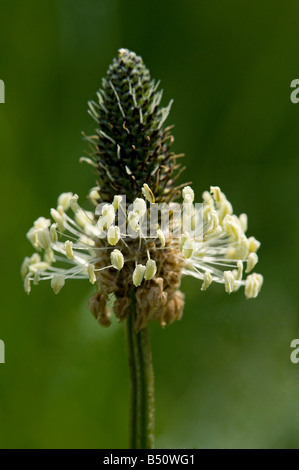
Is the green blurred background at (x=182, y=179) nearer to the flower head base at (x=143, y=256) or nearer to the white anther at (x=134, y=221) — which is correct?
the flower head base at (x=143, y=256)

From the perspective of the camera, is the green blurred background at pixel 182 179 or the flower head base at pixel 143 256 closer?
the flower head base at pixel 143 256

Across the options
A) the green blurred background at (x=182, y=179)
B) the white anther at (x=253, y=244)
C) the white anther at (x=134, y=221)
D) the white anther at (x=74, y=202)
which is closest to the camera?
the white anther at (x=134, y=221)

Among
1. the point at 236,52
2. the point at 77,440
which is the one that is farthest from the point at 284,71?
the point at 77,440

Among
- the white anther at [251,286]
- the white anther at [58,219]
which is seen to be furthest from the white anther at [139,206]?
the white anther at [251,286]

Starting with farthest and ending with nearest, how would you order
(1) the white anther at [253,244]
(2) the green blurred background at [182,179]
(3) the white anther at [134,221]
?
(2) the green blurred background at [182,179]
(1) the white anther at [253,244]
(3) the white anther at [134,221]

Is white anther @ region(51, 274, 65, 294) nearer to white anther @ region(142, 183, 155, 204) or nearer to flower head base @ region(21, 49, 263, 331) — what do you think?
flower head base @ region(21, 49, 263, 331)

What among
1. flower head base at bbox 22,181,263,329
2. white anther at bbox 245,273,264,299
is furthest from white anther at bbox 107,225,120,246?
white anther at bbox 245,273,264,299

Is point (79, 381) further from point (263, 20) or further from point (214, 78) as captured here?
point (263, 20)
